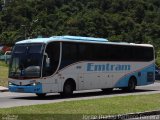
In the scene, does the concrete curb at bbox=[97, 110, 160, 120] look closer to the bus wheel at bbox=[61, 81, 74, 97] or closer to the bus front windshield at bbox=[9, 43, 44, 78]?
the bus front windshield at bbox=[9, 43, 44, 78]

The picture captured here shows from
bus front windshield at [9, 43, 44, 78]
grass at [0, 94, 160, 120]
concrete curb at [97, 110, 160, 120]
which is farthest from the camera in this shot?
bus front windshield at [9, 43, 44, 78]

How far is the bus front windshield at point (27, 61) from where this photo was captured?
885 inches

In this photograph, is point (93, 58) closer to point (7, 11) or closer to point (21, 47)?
point (21, 47)

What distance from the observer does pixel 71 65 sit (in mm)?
24188

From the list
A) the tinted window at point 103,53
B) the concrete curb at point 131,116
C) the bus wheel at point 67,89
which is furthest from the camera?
the tinted window at point 103,53

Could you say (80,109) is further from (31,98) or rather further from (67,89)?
(67,89)

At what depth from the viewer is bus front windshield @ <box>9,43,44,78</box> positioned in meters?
22.5

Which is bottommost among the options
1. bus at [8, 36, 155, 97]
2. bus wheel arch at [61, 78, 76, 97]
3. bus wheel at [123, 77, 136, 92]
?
bus wheel at [123, 77, 136, 92]

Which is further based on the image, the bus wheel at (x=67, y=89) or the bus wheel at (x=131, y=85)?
the bus wheel at (x=131, y=85)

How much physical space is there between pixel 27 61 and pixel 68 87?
2738 millimetres

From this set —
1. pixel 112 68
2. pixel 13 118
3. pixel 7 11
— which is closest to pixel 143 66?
pixel 112 68

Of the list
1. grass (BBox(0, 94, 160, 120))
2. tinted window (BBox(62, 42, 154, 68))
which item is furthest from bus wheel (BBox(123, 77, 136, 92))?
grass (BBox(0, 94, 160, 120))

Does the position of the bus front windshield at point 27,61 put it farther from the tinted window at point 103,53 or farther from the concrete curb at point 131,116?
the concrete curb at point 131,116

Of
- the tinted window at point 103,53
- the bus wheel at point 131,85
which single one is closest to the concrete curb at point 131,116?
the tinted window at point 103,53
